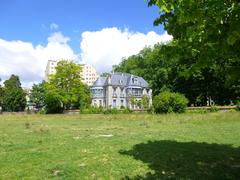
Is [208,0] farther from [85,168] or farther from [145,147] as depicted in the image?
[145,147]

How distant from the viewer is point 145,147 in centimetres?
1187

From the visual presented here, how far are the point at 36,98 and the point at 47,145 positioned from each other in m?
87.7

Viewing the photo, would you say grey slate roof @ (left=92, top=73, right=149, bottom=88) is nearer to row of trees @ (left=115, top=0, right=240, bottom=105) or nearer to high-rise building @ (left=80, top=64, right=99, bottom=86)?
row of trees @ (left=115, top=0, right=240, bottom=105)

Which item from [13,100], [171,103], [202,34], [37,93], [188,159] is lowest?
[188,159]

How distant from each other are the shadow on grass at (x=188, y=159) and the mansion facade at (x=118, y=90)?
64.5 meters

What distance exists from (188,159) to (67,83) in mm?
56332

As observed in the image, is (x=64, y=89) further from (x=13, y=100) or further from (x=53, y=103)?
Result: (x=13, y=100)

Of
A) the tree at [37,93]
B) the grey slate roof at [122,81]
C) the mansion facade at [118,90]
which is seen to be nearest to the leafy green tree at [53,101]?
the mansion facade at [118,90]

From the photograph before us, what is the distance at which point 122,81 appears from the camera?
7931cm

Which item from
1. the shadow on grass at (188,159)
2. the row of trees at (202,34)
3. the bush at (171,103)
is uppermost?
the bush at (171,103)

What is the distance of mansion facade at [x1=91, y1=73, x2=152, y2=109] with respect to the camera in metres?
77.6

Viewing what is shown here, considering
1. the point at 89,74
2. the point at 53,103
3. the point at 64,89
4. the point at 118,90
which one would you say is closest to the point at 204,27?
the point at 53,103

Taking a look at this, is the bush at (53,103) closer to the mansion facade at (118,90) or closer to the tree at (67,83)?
the tree at (67,83)

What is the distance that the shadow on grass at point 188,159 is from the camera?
8203 millimetres
